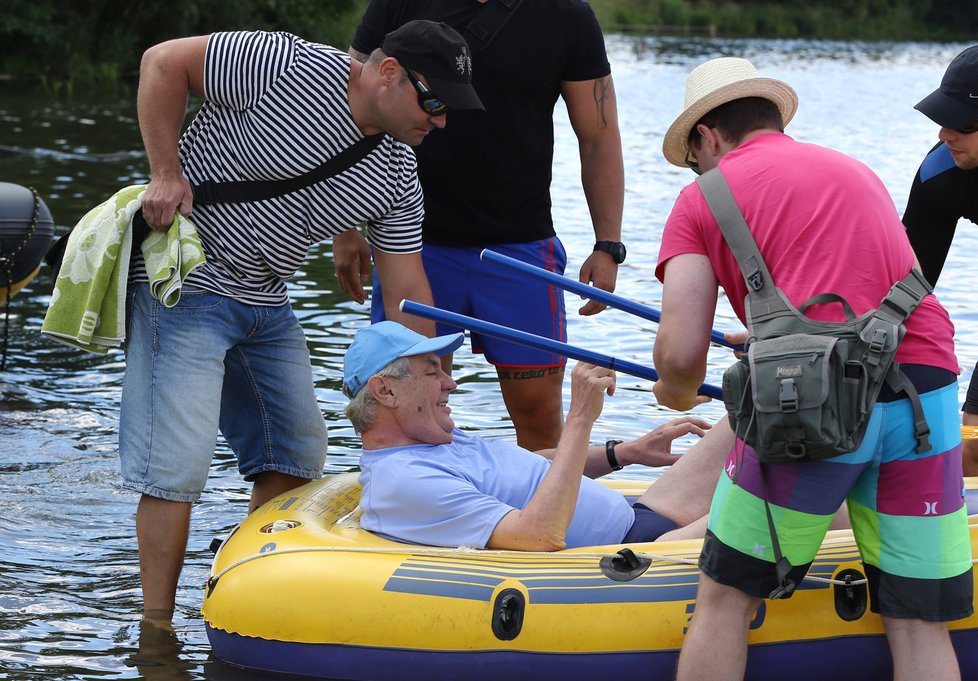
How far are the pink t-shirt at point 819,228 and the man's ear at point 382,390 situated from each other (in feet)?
3.53

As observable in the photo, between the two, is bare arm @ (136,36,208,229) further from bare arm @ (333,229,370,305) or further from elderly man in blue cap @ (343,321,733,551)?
bare arm @ (333,229,370,305)

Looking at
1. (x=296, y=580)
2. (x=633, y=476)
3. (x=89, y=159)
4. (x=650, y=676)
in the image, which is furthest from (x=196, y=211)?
(x=89, y=159)

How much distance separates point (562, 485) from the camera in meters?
3.54

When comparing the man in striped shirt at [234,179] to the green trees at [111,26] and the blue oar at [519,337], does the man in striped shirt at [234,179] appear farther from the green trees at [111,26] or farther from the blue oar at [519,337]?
Result: the green trees at [111,26]

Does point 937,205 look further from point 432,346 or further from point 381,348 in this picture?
point 381,348

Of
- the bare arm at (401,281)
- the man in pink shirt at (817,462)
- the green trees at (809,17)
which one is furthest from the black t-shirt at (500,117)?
the green trees at (809,17)

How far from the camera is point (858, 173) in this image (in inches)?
115

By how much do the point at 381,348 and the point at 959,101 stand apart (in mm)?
1882

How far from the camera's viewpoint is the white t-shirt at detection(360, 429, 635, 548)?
143 inches

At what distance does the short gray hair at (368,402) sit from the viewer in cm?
371

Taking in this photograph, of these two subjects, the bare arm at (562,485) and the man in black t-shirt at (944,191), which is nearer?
the bare arm at (562,485)

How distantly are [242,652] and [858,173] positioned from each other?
6.78 ft

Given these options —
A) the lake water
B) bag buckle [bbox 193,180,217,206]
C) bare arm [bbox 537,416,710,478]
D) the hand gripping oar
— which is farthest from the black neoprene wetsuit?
bag buckle [bbox 193,180,217,206]

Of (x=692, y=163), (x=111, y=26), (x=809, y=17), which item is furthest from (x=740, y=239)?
(x=809, y=17)
